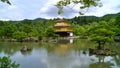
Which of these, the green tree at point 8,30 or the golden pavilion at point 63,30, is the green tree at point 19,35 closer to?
the green tree at point 8,30

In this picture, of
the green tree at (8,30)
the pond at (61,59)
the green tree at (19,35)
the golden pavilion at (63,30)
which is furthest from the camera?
the golden pavilion at (63,30)

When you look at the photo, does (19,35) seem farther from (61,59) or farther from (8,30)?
(61,59)

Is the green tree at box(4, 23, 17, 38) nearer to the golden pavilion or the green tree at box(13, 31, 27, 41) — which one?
the green tree at box(13, 31, 27, 41)

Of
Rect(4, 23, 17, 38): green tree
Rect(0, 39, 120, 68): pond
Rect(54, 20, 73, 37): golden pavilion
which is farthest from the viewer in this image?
Rect(54, 20, 73, 37): golden pavilion

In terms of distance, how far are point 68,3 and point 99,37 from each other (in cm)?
1445

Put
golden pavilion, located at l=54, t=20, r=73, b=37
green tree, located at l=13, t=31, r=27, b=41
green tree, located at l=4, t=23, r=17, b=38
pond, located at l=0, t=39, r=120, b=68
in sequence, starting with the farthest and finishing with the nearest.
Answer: golden pavilion, located at l=54, t=20, r=73, b=37 < green tree, located at l=4, t=23, r=17, b=38 < green tree, located at l=13, t=31, r=27, b=41 < pond, located at l=0, t=39, r=120, b=68

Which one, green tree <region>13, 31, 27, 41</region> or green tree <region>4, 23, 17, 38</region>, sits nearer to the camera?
green tree <region>13, 31, 27, 41</region>

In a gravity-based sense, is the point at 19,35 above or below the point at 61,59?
above

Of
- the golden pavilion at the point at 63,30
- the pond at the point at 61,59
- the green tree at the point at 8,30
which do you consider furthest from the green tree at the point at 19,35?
the pond at the point at 61,59

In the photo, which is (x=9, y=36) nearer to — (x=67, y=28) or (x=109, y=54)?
(x=67, y=28)

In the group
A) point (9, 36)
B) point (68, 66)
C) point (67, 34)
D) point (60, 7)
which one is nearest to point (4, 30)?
point (9, 36)

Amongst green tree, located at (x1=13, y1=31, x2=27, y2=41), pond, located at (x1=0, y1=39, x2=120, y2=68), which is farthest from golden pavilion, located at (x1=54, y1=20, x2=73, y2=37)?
pond, located at (x1=0, y1=39, x2=120, y2=68)

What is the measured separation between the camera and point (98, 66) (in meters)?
13.3

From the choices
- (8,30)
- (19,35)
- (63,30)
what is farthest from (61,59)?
(63,30)
